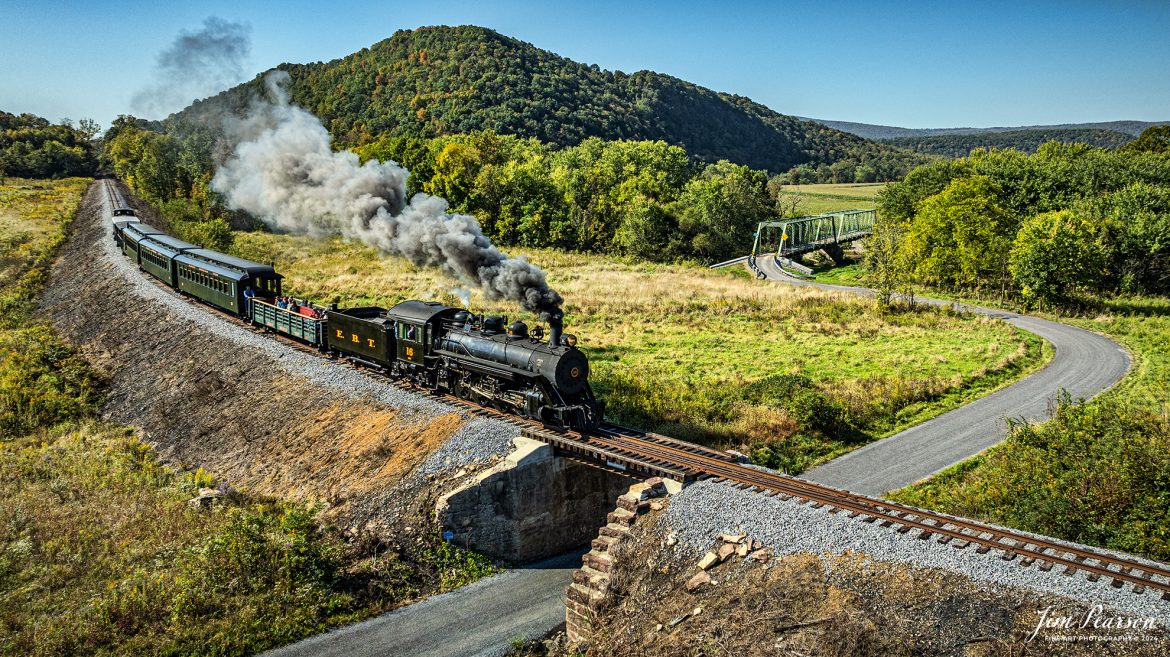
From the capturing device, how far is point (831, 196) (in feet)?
491

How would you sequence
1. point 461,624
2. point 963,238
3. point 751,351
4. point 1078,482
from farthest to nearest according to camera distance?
point 963,238 → point 751,351 → point 1078,482 → point 461,624

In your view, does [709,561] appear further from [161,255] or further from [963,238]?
[963,238]

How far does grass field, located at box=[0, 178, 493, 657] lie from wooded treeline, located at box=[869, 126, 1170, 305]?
4315 centimetres

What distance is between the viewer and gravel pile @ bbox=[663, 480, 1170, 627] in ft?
39.1

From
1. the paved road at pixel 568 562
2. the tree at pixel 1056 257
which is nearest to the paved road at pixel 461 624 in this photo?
the paved road at pixel 568 562

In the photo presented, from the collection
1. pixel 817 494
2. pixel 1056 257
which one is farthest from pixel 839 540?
pixel 1056 257

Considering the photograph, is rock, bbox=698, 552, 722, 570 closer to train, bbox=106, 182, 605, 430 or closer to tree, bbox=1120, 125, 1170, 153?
train, bbox=106, 182, 605, 430

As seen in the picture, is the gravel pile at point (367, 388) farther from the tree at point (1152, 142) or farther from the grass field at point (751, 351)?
the tree at point (1152, 142)

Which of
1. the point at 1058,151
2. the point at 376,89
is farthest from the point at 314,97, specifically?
the point at 1058,151

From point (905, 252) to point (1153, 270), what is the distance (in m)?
18.6

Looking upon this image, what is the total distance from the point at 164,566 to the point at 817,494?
53.3 ft

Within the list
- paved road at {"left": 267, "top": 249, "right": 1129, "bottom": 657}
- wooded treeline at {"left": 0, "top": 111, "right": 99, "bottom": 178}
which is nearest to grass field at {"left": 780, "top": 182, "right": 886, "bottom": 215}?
paved road at {"left": 267, "top": 249, "right": 1129, "bottom": 657}

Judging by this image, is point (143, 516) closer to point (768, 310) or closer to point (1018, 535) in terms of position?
point (1018, 535)

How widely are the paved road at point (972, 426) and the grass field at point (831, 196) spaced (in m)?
76.5
